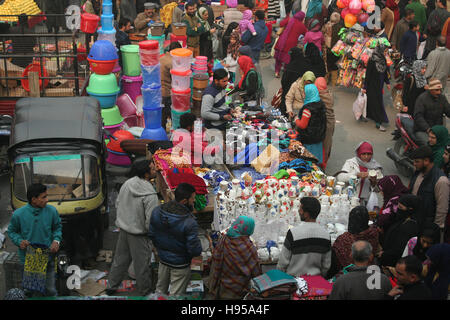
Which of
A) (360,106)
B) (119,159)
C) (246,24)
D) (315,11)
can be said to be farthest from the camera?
(315,11)

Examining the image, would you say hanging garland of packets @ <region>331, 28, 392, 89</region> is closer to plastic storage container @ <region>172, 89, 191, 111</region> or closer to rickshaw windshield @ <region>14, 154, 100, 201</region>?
plastic storage container @ <region>172, 89, 191, 111</region>

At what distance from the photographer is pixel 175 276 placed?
6234 mm

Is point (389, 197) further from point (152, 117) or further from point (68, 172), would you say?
point (152, 117)

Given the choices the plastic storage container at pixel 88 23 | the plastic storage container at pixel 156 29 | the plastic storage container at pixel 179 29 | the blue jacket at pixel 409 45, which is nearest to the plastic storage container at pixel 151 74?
the plastic storage container at pixel 88 23

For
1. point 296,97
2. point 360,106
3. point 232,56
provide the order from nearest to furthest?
point 296,97
point 360,106
point 232,56

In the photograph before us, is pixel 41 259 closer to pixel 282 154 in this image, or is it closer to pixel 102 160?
pixel 102 160

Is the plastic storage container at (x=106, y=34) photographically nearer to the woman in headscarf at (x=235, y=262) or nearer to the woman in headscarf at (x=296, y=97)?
the woman in headscarf at (x=296, y=97)

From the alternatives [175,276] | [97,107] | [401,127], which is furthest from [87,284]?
[401,127]

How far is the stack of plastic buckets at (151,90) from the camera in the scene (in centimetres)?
966

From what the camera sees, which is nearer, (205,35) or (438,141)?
(438,141)

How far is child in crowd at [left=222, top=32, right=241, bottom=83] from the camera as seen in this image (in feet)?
41.7

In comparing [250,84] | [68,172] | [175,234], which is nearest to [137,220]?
[175,234]

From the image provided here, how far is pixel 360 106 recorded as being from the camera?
12242 mm

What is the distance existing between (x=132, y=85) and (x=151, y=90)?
119 centimetres
